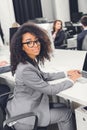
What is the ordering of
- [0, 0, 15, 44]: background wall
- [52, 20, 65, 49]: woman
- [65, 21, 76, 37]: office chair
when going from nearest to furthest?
[52, 20, 65, 49]: woman, [0, 0, 15, 44]: background wall, [65, 21, 76, 37]: office chair

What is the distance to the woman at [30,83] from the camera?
1.71m

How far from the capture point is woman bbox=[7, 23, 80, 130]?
1709 mm

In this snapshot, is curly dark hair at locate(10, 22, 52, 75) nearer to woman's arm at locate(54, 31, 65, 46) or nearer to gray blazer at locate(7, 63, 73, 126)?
gray blazer at locate(7, 63, 73, 126)

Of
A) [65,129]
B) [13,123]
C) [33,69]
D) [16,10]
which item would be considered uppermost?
[16,10]

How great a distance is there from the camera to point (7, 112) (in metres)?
1.84

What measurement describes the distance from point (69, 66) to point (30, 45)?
2.59 feet

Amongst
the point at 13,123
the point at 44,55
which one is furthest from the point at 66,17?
the point at 13,123

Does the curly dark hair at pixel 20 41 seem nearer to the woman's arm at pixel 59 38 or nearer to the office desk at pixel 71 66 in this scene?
Answer: the office desk at pixel 71 66

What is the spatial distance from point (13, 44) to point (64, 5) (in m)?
5.70

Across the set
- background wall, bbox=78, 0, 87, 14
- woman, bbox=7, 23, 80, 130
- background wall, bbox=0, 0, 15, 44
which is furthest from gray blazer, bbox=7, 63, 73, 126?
background wall, bbox=78, 0, 87, 14

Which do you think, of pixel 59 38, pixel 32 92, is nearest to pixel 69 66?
pixel 32 92

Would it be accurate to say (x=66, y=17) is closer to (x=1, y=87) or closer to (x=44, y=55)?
(x=1, y=87)

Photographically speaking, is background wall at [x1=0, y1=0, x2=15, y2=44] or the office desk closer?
the office desk

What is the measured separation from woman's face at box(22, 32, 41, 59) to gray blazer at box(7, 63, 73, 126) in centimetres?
11
